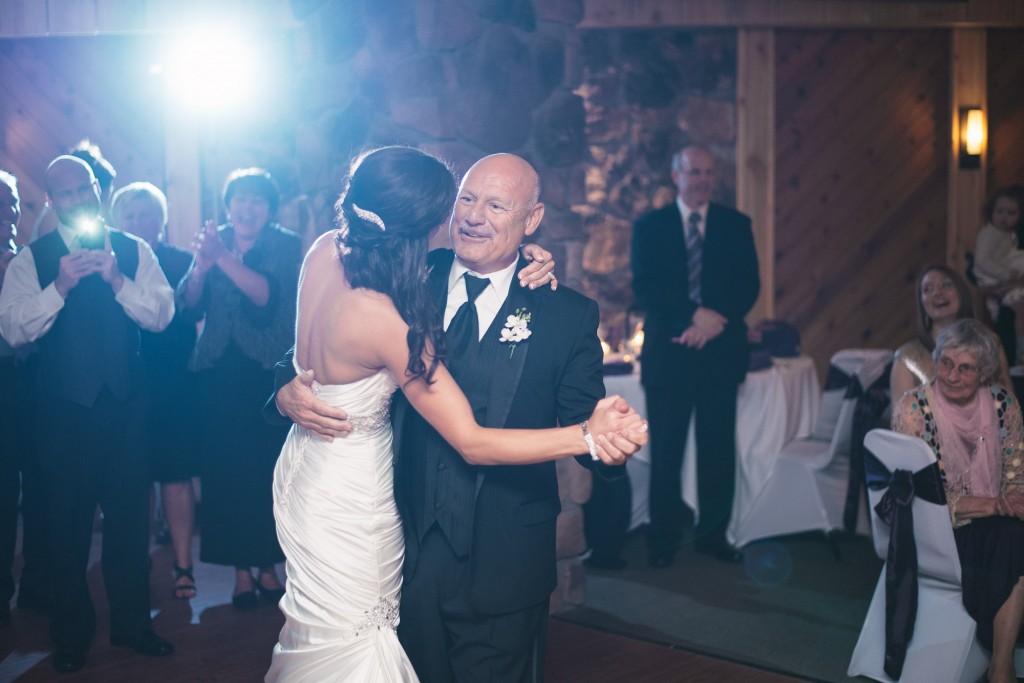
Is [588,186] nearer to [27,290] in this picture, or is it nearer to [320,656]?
[27,290]

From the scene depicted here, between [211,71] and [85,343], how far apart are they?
268 cm

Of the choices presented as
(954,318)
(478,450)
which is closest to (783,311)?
(954,318)

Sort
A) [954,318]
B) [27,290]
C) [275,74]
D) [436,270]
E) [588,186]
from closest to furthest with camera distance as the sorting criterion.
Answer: [436,270] < [27,290] < [954,318] < [275,74] < [588,186]

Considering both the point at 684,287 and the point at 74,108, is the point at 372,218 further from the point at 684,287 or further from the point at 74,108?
the point at 74,108

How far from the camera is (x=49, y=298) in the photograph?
3.38 meters

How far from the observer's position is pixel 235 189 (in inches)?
165

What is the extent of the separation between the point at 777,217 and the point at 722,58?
1.05 m

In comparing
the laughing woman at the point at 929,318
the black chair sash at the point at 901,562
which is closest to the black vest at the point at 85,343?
the black chair sash at the point at 901,562

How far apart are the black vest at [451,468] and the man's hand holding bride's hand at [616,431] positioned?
0.30 meters

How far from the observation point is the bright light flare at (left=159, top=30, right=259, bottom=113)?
5.60m

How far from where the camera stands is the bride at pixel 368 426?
6.81 feet

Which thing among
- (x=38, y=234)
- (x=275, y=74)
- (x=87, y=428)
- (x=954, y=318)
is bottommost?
(x=87, y=428)

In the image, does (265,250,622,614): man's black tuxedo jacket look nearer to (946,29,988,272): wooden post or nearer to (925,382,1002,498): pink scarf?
(925,382,1002,498): pink scarf

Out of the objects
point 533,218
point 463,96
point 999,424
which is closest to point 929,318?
point 999,424
